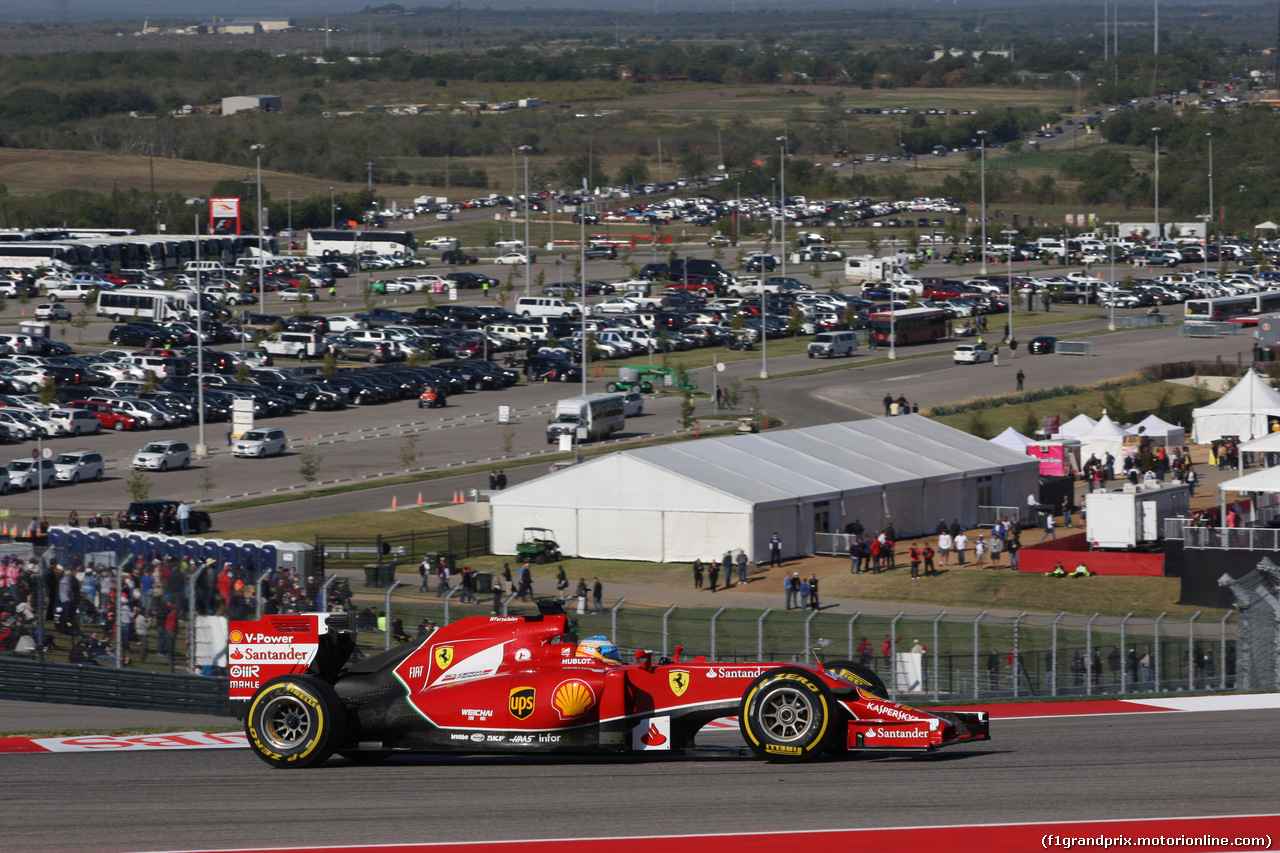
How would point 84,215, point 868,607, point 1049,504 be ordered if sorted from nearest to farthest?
point 868,607 → point 1049,504 → point 84,215

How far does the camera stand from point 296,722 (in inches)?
599

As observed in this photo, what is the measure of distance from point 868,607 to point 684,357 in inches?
1889

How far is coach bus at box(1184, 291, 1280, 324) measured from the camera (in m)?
98.7

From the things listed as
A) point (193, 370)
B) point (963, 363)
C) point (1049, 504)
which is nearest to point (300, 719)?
point (1049, 504)

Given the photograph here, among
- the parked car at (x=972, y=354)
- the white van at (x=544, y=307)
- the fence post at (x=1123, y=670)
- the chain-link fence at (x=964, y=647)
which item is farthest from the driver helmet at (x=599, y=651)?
the white van at (x=544, y=307)

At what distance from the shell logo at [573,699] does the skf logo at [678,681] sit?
722 mm

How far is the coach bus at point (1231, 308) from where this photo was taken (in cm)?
9869

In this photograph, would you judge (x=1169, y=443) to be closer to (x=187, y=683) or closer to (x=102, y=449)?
(x=102, y=449)

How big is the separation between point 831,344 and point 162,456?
132 ft

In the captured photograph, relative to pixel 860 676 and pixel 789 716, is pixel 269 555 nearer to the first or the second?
pixel 860 676

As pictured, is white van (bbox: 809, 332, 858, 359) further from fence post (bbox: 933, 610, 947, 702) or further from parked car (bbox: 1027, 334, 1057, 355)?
fence post (bbox: 933, 610, 947, 702)

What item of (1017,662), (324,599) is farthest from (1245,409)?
(324,599)

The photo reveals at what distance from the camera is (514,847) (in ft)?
39.3

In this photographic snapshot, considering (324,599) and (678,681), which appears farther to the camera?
(324,599)
